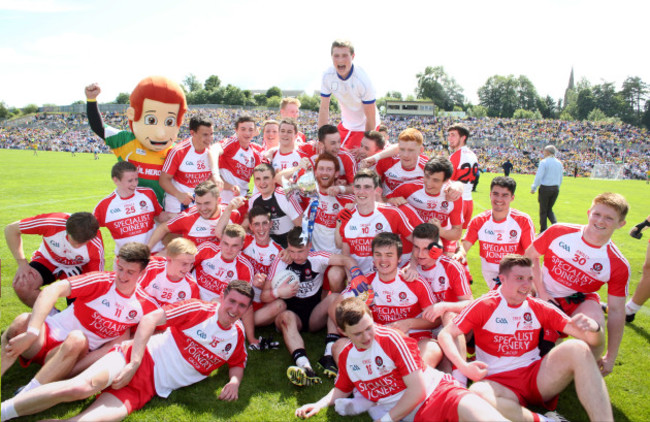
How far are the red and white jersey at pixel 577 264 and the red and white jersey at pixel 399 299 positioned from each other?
1433 millimetres

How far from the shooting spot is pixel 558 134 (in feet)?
164

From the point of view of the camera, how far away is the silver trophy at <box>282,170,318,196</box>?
5.43m

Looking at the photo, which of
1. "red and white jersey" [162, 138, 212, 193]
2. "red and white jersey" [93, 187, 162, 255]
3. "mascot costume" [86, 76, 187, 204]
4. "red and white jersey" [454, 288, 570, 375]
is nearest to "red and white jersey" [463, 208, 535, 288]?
"red and white jersey" [454, 288, 570, 375]

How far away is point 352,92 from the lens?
20.6 ft

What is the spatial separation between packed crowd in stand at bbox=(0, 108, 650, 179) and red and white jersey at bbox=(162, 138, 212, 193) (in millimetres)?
39017

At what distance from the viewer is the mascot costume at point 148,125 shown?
5.86 meters

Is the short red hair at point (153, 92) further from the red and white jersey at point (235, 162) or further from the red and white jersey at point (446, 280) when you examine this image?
the red and white jersey at point (446, 280)

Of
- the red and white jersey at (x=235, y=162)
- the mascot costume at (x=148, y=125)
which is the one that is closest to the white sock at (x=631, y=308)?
the red and white jersey at (x=235, y=162)

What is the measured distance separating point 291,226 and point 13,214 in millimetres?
10091

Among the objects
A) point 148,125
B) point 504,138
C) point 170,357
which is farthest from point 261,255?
point 504,138

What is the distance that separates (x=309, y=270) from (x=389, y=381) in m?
1.93

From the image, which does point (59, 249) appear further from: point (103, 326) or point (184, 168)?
point (184, 168)

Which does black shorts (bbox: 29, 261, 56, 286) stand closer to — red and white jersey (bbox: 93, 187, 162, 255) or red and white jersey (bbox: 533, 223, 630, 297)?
red and white jersey (bbox: 93, 187, 162, 255)

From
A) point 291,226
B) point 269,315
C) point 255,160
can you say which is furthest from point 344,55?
point 269,315
